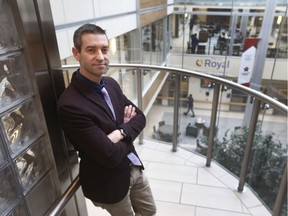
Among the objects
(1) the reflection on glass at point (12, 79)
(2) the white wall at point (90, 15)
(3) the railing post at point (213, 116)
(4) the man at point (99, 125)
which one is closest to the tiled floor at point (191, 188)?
(3) the railing post at point (213, 116)

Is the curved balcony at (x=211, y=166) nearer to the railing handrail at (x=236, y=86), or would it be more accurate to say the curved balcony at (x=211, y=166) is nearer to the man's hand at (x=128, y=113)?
the railing handrail at (x=236, y=86)

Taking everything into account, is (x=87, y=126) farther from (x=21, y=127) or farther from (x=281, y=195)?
(x=281, y=195)

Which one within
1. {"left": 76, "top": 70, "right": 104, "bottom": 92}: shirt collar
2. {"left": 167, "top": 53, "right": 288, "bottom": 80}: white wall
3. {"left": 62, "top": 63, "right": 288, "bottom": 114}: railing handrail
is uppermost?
{"left": 76, "top": 70, "right": 104, "bottom": 92}: shirt collar

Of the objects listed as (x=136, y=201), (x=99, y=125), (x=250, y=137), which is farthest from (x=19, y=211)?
(x=250, y=137)

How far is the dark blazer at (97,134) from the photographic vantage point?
3.51ft

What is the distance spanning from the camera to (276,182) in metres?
3.08

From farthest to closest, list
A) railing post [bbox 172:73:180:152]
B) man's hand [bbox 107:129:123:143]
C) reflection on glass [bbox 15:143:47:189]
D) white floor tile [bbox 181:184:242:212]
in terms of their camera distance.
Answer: railing post [bbox 172:73:180:152], white floor tile [bbox 181:184:242:212], man's hand [bbox 107:129:123:143], reflection on glass [bbox 15:143:47:189]

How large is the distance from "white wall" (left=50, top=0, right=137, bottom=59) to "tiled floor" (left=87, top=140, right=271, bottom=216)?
1.95m

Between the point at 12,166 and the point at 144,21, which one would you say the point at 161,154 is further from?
the point at 144,21

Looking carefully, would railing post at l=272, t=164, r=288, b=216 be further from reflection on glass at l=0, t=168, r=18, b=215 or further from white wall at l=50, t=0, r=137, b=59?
white wall at l=50, t=0, r=137, b=59

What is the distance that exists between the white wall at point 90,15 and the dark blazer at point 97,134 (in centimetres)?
234

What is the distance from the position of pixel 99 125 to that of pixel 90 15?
3.64 metres

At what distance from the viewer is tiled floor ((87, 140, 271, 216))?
196cm

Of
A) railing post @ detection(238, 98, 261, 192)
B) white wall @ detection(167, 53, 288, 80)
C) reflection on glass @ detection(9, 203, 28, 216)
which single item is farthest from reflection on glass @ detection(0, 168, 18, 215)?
white wall @ detection(167, 53, 288, 80)
